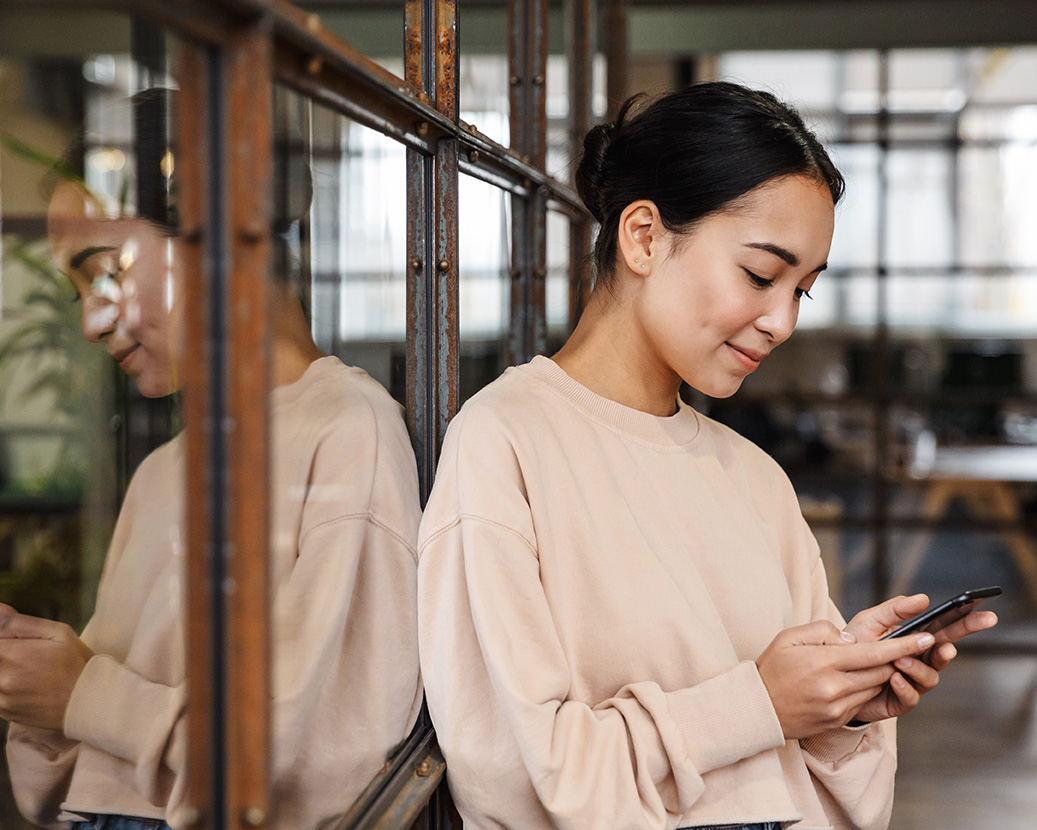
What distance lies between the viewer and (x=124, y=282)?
47 centimetres

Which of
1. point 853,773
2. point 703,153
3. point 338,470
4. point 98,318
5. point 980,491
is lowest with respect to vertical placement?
point 980,491

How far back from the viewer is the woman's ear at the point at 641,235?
97 cm

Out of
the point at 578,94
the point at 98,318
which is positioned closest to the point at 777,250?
the point at 98,318

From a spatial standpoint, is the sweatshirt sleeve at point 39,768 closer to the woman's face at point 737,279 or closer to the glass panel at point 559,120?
the woman's face at point 737,279

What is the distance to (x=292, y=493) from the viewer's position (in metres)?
0.61

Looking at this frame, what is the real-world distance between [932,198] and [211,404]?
14.4 feet

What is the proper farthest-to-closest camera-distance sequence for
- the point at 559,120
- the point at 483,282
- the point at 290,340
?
the point at 559,120 → the point at 483,282 → the point at 290,340

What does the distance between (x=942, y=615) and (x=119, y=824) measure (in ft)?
2.43

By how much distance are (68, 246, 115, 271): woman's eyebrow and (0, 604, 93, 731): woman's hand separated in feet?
0.53

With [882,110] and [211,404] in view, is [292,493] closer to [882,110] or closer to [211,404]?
[211,404]

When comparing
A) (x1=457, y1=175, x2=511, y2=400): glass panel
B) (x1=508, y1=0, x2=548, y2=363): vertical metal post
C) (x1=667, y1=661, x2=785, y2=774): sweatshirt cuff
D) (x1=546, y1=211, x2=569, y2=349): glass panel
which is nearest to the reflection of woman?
(x1=667, y1=661, x2=785, y2=774): sweatshirt cuff

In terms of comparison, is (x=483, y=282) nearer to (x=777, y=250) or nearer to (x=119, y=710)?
(x=777, y=250)

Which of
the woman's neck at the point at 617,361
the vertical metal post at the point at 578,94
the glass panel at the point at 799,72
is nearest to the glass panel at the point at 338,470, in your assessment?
the woman's neck at the point at 617,361

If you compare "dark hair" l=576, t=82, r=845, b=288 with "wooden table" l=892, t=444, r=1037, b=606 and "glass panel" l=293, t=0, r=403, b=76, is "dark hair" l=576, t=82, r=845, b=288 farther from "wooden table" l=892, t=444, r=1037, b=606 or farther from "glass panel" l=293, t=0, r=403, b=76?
"wooden table" l=892, t=444, r=1037, b=606
